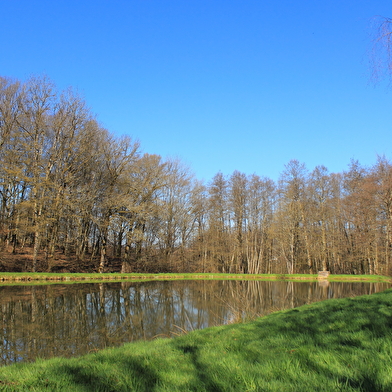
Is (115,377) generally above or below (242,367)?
below

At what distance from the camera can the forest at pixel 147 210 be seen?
971 inches

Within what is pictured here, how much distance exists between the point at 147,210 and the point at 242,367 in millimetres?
25704

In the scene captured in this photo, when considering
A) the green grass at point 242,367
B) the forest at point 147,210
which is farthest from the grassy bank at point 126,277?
the green grass at point 242,367

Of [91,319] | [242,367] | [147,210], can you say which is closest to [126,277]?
[147,210]

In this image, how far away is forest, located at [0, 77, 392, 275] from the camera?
971 inches

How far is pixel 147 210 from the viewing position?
28.5m

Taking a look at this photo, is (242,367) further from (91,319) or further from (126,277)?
(126,277)

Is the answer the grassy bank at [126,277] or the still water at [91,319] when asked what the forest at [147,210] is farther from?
the still water at [91,319]

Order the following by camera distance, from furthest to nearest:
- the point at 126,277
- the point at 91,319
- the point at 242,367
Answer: the point at 126,277 < the point at 91,319 < the point at 242,367

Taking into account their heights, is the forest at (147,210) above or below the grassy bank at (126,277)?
above

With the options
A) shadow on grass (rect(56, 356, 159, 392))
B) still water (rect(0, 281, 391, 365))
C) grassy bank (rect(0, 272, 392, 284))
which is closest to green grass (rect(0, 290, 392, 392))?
shadow on grass (rect(56, 356, 159, 392))

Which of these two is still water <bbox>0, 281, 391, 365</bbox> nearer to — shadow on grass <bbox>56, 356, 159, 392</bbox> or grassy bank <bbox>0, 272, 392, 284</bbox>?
shadow on grass <bbox>56, 356, 159, 392</bbox>

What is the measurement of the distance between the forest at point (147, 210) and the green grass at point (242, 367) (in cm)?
2066

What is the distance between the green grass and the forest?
20662 mm
